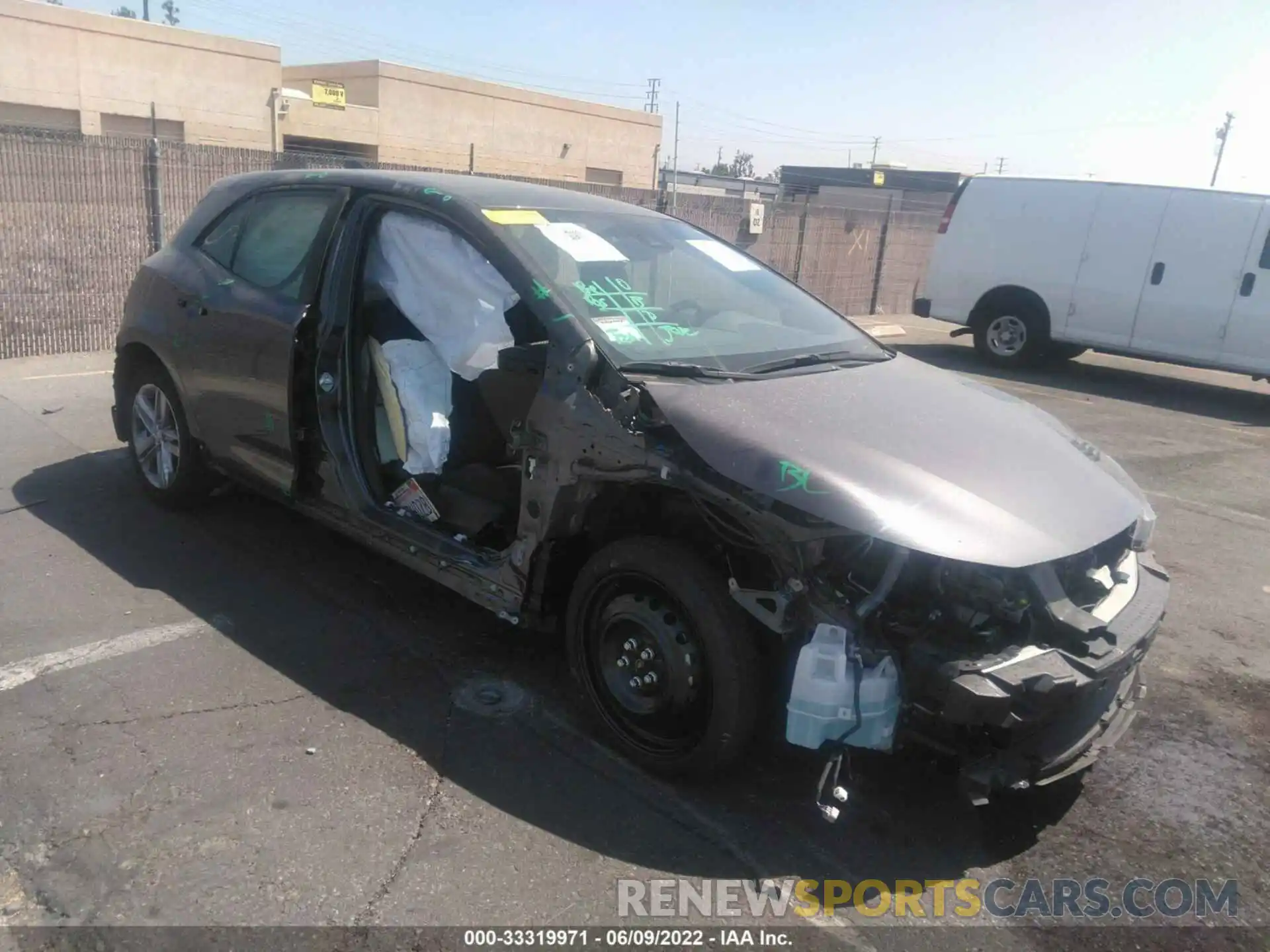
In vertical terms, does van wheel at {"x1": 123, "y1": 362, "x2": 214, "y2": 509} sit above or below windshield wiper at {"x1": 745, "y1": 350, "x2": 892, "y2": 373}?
below

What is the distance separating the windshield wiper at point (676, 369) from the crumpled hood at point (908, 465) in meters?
0.06

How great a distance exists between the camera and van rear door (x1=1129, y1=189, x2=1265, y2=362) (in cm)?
1033

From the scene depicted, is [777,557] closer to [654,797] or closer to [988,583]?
[988,583]

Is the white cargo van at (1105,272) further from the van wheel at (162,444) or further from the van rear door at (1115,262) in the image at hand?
the van wheel at (162,444)

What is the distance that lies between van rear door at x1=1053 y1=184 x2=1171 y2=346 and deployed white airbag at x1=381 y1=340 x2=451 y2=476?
31.6ft

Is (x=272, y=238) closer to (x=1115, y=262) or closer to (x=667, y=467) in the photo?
(x=667, y=467)

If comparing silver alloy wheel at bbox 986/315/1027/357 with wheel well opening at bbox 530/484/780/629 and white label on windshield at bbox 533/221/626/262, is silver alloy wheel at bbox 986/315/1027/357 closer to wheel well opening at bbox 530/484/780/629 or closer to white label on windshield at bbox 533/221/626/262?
white label on windshield at bbox 533/221/626/262

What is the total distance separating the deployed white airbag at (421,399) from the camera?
12.7ft

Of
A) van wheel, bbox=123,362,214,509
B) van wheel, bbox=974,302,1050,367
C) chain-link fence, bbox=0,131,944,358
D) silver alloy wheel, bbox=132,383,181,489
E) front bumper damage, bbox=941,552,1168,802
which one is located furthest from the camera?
van wheel, bbox=974,302,1050,367

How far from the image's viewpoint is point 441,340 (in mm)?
4043

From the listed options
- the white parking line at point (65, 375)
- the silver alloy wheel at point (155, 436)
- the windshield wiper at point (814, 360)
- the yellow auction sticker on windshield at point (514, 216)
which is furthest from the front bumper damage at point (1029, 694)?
the white parking line at point (65, 375)

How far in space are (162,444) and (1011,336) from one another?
33.8 feet

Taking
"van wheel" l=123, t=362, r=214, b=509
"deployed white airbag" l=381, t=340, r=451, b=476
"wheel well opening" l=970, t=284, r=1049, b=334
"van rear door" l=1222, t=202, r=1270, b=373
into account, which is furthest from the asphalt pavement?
"wheel well opening" l=970, t=284, r=1049, b=334

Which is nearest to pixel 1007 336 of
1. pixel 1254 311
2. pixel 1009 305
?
pixel 1009 305
